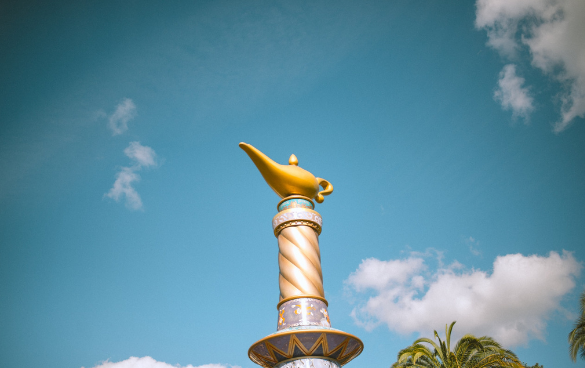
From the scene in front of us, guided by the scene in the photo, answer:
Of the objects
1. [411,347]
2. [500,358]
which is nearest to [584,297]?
[500,358]

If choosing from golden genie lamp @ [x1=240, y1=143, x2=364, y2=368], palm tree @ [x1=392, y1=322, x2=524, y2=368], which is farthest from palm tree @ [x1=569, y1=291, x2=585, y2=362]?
golden genie lamp @ [x1=240, y1=143, x2=364, y2=368]

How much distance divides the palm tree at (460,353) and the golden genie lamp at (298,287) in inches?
356

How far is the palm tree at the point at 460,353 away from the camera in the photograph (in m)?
17.2

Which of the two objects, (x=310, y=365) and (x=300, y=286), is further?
(x=300, y=286)

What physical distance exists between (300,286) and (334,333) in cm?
150

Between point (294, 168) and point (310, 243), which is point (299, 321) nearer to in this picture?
point (310, 243)

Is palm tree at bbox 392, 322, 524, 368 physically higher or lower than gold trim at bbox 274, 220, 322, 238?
lower

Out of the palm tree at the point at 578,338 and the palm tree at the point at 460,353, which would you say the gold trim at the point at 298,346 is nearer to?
the palm tree at the point at 460,353

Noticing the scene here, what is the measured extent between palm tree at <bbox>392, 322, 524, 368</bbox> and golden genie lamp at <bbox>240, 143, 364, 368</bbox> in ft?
29.7

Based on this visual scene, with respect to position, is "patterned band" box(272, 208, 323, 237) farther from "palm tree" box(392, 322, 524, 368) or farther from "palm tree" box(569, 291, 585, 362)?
"palm tree" box(569, 291, 585, 362)

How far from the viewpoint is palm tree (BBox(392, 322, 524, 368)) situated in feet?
56.3

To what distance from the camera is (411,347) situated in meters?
18.0

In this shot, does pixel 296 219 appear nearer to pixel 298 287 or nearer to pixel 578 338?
pixel 298 287

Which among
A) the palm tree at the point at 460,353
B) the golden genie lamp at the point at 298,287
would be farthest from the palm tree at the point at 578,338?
the golden genie lamp at the point at 298,287
